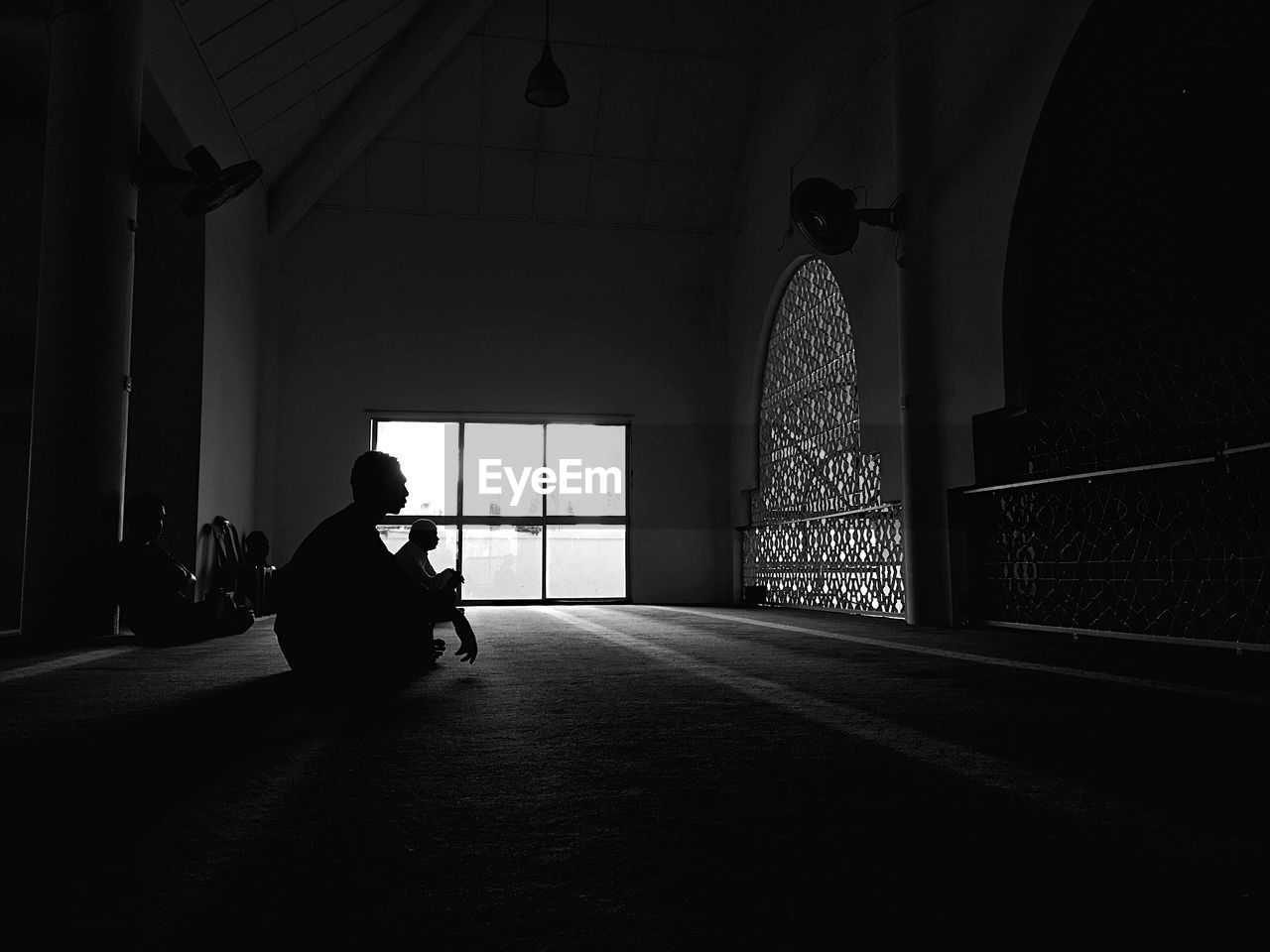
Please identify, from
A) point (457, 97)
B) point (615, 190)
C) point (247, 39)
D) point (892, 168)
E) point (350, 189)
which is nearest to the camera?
point (892, 168)

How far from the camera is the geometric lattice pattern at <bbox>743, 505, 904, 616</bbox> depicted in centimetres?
690

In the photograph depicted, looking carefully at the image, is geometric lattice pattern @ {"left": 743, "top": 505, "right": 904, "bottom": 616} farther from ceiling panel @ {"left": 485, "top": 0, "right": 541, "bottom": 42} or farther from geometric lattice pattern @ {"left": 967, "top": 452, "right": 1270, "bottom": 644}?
ceiling panel @ {"left": 485, "top": 0, "right": 541, "bottom": 42}

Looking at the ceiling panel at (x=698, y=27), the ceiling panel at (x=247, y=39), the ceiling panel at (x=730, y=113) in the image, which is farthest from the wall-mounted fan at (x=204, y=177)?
the ceiling panel at (x=730, y=113)

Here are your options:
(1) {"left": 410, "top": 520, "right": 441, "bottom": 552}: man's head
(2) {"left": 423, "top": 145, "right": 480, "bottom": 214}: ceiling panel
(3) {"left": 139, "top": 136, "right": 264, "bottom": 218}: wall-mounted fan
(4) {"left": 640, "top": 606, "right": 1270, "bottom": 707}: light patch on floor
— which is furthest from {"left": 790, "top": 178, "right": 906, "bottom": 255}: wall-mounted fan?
(2) {"left": 423, "top": 145, "right": 480, "bottom": 214}: ceiling panel

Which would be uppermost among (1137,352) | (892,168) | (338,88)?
(338,88)

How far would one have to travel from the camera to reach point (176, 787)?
1.73 metres

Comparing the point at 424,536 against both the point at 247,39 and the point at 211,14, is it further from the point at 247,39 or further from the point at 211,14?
the point at 247,39

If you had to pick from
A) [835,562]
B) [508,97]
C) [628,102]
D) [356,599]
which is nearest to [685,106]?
[628,102]

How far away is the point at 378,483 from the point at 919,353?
437 centimetres

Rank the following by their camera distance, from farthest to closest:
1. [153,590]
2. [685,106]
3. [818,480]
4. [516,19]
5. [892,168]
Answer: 1. [685,106]
2. [516,19]
3. [818,480]
4. [892,168]
5. [153,590]

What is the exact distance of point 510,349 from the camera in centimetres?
1080

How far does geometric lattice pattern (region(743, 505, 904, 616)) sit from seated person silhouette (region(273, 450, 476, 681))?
4.62m

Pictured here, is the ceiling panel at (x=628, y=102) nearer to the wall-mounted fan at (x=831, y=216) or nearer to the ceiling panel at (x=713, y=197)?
the ceiling panel at (x=713, y=197)

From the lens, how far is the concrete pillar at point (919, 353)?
240 inches
